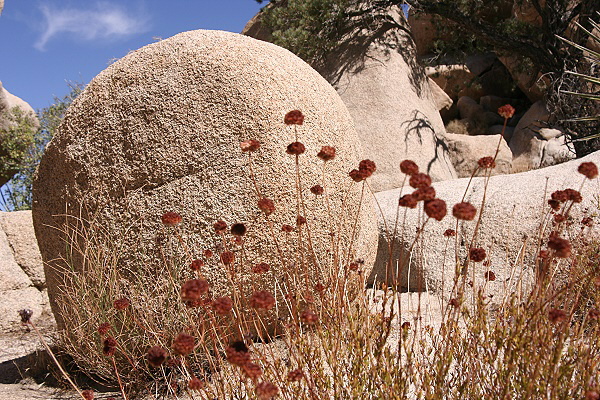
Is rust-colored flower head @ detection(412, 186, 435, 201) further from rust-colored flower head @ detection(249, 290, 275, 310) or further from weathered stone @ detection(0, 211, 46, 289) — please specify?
weathered stone @ detection(0, 211, 46, 289)

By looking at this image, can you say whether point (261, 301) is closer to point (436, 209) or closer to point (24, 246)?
point (436, 209)

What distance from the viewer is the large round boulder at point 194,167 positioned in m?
3.36

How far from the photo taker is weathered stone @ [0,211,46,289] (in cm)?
674

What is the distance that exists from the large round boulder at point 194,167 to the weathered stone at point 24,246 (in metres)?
3.28

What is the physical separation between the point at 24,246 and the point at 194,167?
182 inches

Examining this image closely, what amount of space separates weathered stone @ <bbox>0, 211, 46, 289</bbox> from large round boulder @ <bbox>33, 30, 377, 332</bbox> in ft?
10.8

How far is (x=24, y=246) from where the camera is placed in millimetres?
6816

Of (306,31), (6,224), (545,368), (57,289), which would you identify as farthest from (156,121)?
(306,31)

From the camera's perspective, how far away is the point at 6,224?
6898 millimetres

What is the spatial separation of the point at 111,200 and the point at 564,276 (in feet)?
11.9

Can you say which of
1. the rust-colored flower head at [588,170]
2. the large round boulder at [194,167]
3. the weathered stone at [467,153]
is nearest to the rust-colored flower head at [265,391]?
the rust-colored flower head at [588,170]

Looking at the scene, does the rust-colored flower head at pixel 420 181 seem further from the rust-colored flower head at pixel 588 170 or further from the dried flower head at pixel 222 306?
the dried flower head at pixel 222 306

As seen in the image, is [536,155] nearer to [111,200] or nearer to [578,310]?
[578,310]

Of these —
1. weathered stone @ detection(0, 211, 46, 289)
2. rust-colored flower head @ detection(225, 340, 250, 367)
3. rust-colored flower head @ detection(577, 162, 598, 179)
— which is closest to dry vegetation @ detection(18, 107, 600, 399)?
rust-colored flower head @ detection(577, 162, 598, 179)
